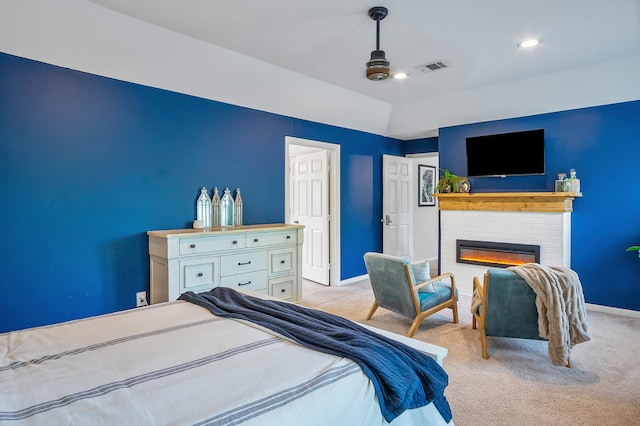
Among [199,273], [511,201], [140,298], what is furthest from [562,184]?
[140,298]

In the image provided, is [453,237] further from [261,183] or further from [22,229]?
[22,229]

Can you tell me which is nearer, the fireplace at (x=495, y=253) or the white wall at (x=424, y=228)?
the fireplace at (x=495, y=253)

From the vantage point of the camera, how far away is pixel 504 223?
4.86 m

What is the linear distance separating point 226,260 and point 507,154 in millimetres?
3802

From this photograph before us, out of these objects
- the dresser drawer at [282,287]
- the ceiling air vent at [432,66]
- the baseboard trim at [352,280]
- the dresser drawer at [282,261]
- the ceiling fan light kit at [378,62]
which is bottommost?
the baseboard trim at [352,280]

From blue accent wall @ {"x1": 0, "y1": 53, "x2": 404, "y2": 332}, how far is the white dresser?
337mm

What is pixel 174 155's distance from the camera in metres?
3.77

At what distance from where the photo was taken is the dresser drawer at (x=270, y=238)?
388cm

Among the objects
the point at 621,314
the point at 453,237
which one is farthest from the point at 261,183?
the point at 621,314

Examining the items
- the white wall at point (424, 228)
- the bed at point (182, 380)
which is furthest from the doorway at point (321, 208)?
the bed at point (182, 380)

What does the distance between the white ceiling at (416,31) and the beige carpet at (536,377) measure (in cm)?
276

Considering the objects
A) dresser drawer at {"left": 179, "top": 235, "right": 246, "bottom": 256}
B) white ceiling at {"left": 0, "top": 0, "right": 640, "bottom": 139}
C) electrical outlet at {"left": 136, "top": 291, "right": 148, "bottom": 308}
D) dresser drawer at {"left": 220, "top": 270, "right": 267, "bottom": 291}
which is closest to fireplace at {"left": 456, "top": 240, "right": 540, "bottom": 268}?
white ceiling at {"left": 0, "top": 0, "right": 640, "bottom": 139}

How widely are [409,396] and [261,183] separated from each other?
140 inches

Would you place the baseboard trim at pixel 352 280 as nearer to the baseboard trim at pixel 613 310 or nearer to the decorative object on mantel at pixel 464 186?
the decorative object on mantel at pixel 464 186
